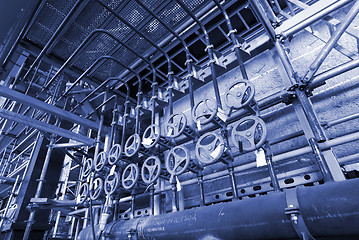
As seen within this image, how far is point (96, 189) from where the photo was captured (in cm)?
155

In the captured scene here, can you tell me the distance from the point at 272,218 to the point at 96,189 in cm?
124

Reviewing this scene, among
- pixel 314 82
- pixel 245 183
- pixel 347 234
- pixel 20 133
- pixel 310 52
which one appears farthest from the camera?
pixel 20 133

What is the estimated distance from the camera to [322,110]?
1241 mm

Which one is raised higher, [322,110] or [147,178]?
[322,110]

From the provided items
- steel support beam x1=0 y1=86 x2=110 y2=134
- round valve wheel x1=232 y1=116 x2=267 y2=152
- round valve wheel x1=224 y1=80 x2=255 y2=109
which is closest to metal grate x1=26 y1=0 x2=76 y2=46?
steel support beam x1=0 y1=86 x2=110 y2=134

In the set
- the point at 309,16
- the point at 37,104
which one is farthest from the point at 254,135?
the point at 37,104

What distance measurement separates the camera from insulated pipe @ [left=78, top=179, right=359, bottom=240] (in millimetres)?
612

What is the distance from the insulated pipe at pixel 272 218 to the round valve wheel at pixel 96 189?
24.3 inches

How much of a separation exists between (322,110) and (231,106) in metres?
0.59

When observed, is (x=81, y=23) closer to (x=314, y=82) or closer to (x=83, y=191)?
(x=83, y=191)

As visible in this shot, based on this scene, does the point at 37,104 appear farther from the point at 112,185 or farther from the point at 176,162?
the point at 176,162

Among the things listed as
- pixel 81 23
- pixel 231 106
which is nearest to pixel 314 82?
pixel 231 106

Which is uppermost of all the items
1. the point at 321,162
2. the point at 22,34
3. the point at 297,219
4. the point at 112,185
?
the point at 22,34

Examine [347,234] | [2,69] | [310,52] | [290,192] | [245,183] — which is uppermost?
[2,69]
